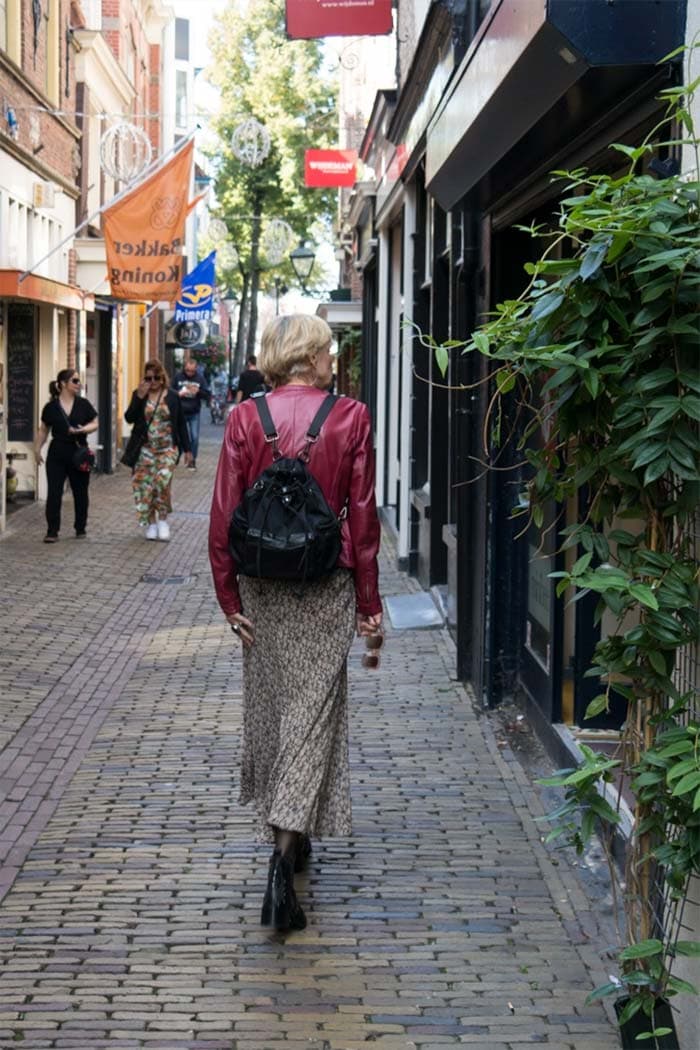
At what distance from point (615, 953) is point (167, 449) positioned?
11.3 m

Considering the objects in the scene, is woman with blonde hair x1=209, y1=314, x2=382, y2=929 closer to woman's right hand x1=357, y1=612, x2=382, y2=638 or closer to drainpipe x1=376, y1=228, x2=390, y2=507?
woman's right hand x1=357, y1=612, x2=382, y2=638

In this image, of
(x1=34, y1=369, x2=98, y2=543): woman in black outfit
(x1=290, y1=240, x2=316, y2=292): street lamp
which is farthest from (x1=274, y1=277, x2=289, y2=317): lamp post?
(x1=34, y1=369, x2=98, y2=543): woman in black outfit

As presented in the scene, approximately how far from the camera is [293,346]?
5320 millimetres

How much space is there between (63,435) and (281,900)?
36.6 ft

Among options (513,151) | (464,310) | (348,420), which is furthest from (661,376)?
(464,310)

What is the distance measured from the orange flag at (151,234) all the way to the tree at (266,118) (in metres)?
25.3

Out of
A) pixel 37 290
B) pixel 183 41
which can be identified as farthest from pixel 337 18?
pixel 183 41

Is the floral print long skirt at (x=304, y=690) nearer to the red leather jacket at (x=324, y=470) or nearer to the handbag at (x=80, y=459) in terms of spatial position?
the red leather jacket at (x=324, y=470)

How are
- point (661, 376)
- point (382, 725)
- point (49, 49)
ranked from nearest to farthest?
1. point (661, 376)
2. point (382, 725)
3. point (49, 49)

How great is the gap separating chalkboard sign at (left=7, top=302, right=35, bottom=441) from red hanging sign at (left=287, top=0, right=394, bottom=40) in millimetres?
6244

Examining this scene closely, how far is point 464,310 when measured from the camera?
8938 mm

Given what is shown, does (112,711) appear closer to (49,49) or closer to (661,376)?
(661,376)

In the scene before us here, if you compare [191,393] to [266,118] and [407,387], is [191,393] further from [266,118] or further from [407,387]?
[266,118]

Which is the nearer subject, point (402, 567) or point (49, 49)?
point (402, 567)
